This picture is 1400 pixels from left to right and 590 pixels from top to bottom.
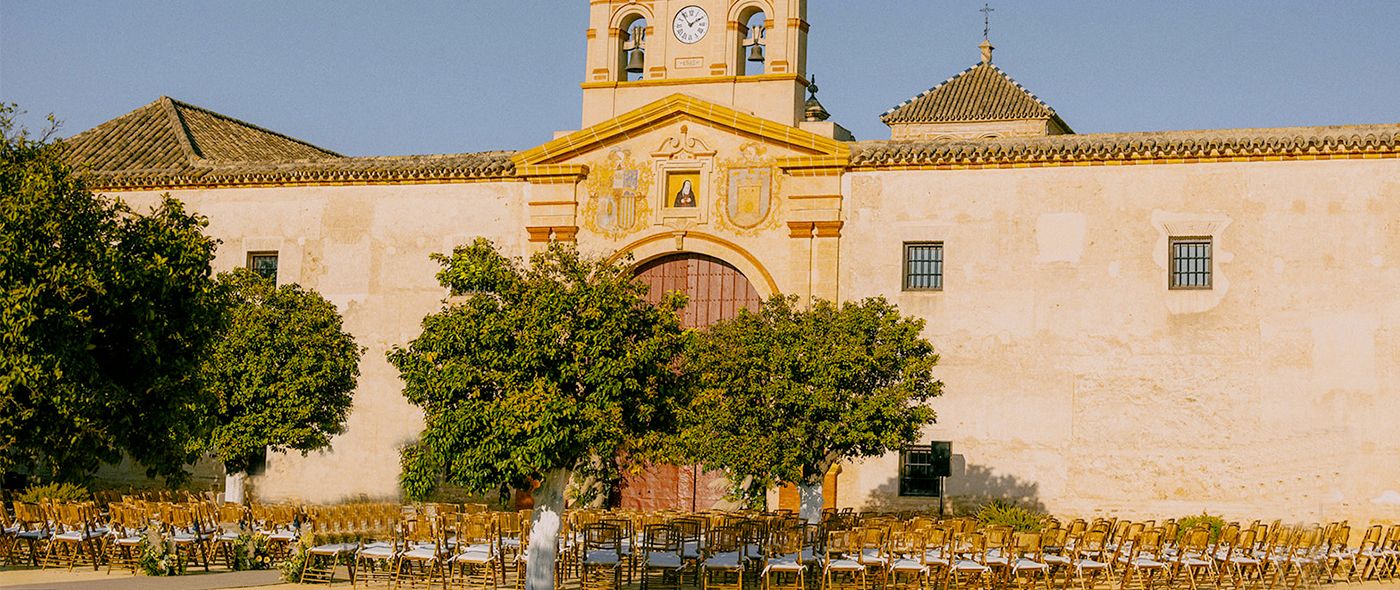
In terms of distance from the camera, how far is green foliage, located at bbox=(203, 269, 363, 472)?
2739 centimetres

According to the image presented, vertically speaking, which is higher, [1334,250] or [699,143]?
[699,143]

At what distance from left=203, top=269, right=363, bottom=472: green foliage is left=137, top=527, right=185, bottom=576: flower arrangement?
17.8 ft

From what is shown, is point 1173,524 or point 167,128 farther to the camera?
point 167,128

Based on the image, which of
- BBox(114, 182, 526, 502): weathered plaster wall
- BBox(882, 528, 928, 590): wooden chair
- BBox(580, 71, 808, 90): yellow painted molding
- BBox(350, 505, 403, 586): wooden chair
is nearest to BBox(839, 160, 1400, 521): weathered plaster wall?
BBox(580, 71, 808, 90): yellow painted molding

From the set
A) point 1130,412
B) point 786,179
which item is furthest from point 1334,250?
point 786,179

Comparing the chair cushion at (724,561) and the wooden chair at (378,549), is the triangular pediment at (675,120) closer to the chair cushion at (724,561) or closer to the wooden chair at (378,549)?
the wooden chair at (378,549)

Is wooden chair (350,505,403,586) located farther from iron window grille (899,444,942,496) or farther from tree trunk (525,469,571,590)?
iron window grille (899,444,942,496)

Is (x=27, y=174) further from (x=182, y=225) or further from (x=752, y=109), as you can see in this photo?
(x=752, y=109)

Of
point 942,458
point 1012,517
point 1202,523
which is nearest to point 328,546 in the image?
point 1012,517

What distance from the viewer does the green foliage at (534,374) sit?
58.0 ft

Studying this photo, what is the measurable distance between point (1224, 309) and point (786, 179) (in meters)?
8.52

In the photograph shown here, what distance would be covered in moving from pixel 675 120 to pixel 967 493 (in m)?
9.32

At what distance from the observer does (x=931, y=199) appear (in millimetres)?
→ 31344

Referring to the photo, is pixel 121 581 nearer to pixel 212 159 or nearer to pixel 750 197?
pixel 750 197
